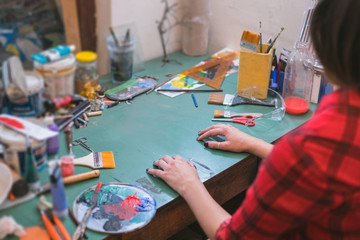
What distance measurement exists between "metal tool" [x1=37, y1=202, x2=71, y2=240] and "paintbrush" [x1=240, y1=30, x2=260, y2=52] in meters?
1.04

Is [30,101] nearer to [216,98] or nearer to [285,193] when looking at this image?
[285,193]

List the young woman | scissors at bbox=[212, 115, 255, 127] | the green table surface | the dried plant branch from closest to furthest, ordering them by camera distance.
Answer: the young woman, the green table surface, scissors at bbox=[212, 115, 255, 127], the dried plant branch

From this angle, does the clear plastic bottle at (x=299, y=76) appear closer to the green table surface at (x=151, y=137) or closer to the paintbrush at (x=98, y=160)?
the green table surface at (x=151, y=137)

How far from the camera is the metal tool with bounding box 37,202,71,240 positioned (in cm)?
89

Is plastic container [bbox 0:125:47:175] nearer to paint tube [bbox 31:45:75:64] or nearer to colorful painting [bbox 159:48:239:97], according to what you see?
paint tube [bbox 31:45:75:64]

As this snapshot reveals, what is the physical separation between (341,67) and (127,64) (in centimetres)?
105

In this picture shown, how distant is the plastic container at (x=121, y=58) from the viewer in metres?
1.58

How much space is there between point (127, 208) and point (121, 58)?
759 mm

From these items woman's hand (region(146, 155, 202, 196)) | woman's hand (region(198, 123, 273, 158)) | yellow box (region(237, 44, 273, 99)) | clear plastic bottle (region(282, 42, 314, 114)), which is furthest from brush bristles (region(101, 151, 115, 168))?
clear plastic bottle (region(282, 42, 314, 114))

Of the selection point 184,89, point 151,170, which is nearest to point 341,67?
point 151,170

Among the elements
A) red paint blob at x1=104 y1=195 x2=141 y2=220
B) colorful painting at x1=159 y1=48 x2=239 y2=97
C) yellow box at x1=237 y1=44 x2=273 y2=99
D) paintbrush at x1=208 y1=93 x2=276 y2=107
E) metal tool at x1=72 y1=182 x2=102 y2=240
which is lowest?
red paint blob at x1=104 y1=195 x2=141 y2=220

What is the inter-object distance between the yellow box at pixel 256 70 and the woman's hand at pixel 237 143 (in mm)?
336

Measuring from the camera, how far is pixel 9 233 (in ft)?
2.86

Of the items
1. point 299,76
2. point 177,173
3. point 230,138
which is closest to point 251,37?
point 299,76
